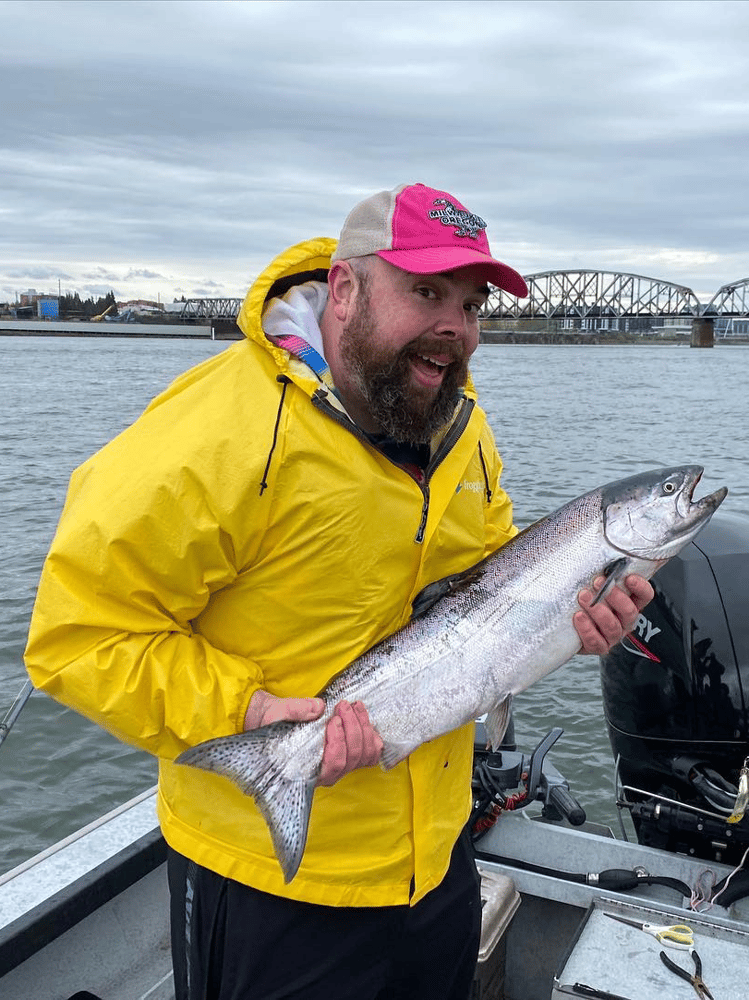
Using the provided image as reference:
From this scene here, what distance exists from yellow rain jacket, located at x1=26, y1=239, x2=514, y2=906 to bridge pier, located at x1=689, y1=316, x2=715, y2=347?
5251 inches

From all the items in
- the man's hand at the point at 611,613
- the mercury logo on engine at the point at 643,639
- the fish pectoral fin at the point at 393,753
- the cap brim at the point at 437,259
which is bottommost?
the mercury logo on engine at the point at 643,639

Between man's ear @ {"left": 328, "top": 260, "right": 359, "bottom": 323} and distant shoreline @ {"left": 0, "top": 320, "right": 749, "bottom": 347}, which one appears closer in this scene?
man's ear @ {"left": 328, "top": 260, "right": 359, "bottom": 323}

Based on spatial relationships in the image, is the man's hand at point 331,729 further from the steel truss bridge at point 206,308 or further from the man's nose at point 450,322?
the steel truss bridge at point 206,308

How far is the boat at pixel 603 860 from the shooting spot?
3.59 meters

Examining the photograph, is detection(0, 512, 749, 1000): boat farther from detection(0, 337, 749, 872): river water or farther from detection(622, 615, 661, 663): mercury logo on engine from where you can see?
detection(0, 337, 749, 872): river water

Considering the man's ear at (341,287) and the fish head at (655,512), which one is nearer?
the man's ear at (341,287)

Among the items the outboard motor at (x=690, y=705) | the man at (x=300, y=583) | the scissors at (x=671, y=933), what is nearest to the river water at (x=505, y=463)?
the outboard motor at (x=690, y=705)

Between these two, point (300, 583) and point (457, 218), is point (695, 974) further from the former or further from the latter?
point (457, 218)

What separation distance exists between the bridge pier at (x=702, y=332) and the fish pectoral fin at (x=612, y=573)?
5228 inches

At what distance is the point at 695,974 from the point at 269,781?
1762 millimetres

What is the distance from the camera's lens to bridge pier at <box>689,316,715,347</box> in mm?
127781

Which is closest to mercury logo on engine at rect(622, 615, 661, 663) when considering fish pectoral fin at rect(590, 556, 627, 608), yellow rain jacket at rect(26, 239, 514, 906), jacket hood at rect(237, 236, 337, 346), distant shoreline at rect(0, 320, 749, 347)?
fish pectoral fin at rect(590, 556, 627, 608)

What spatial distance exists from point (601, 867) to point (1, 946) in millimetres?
2414

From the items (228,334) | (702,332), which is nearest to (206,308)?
(228,334)
